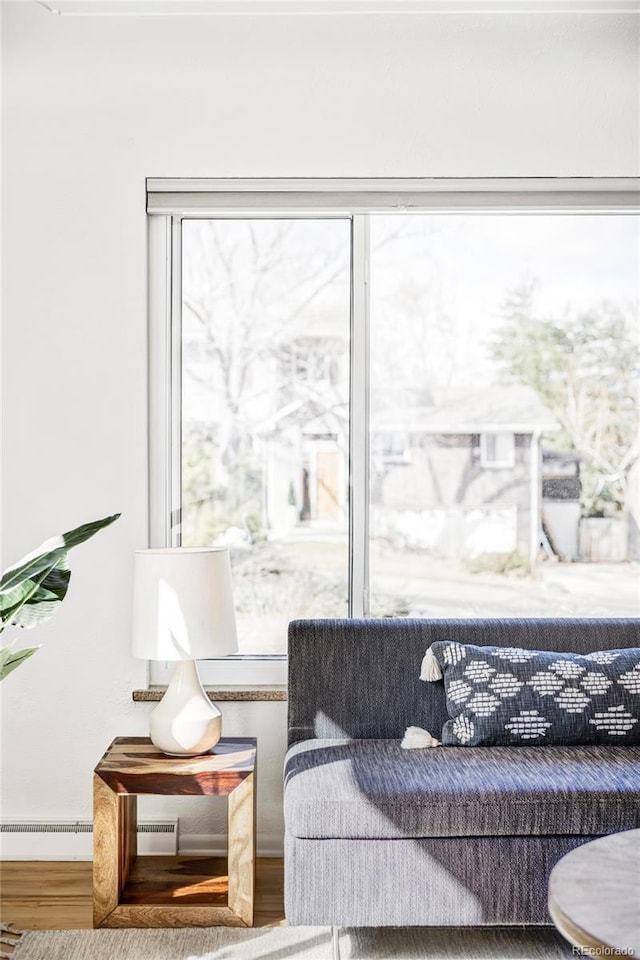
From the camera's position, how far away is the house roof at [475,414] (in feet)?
10.9

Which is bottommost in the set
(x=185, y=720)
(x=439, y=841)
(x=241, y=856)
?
(x=241, y=856)

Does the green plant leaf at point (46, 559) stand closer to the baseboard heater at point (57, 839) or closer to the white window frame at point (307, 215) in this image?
the white window frame at point (307, 215)

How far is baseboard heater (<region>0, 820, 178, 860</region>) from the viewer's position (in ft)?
10.4

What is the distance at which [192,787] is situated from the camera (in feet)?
8.58

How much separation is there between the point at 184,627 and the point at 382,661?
27.0 inches

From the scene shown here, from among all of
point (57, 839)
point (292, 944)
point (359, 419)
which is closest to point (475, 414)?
point (359, 419)

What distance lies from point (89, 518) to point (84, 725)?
73cm

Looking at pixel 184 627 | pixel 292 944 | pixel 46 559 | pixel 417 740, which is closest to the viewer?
pixel 46 559

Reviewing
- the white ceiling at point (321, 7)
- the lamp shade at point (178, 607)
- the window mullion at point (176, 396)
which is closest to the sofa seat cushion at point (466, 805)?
the lamp shade at point (178, 607)

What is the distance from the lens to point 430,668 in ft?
9.43

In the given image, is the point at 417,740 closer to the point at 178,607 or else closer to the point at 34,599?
the point at 178,607

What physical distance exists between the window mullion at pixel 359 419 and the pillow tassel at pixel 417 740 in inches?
23.8

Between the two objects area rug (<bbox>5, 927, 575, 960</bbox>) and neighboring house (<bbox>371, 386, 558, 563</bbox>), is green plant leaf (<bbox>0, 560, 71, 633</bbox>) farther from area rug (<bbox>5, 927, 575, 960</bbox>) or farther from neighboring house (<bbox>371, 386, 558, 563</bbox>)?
neighboring house (<bbox>371, 386, 558, 563</bbox>)

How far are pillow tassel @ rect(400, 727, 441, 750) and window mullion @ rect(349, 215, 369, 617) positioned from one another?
0.60 m
